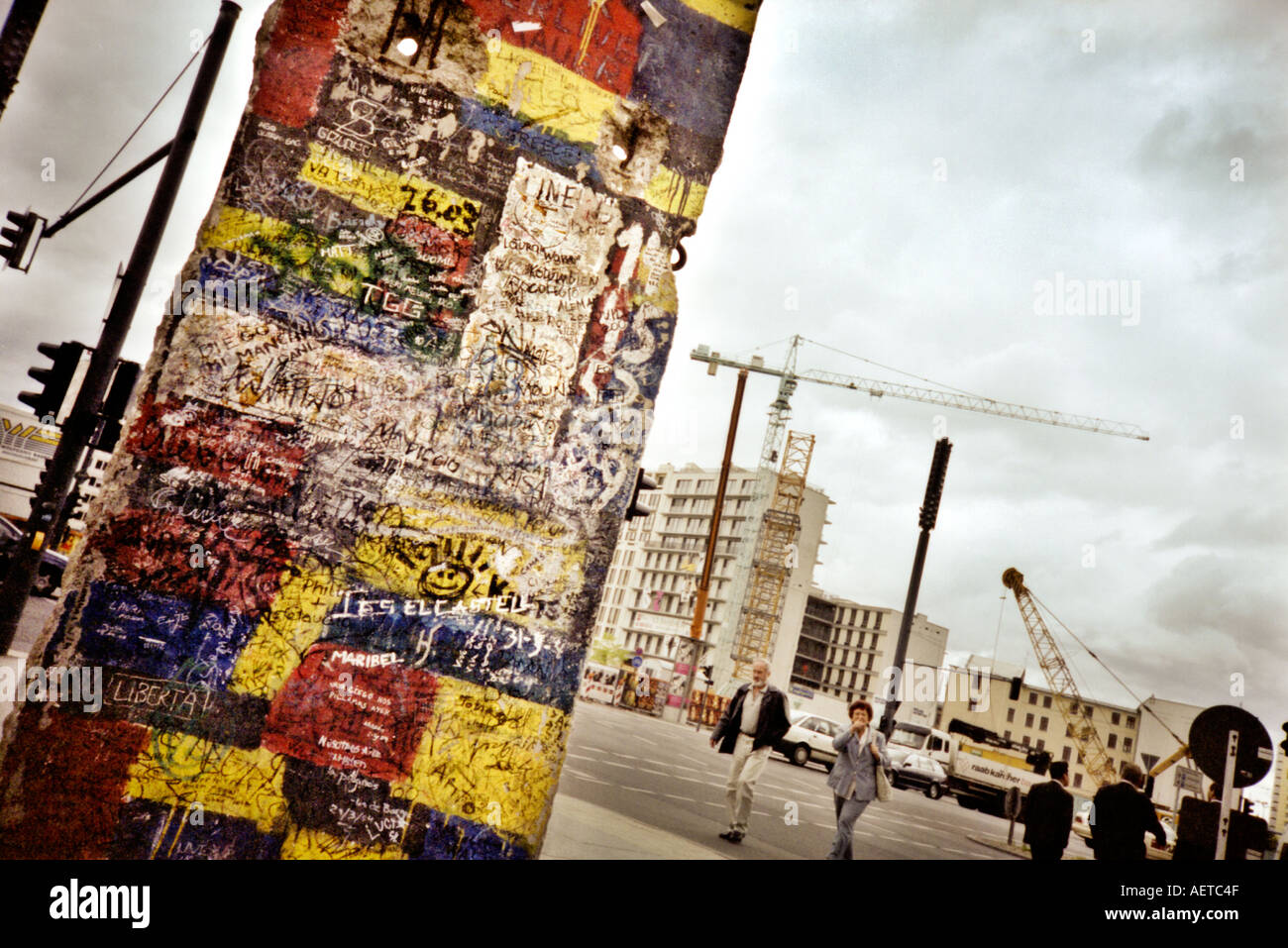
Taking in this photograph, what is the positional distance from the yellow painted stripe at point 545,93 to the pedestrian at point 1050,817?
763 cm

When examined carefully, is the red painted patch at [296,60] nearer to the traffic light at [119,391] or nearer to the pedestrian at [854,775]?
the traffic light at [119,391]

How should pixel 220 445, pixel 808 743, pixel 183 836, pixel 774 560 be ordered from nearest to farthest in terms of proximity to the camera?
pixel 183 836
pixel 220 445
pixel 808 743
pixel 774 560

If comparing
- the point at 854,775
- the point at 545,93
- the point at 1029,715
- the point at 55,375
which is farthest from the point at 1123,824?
the point at 1029,715

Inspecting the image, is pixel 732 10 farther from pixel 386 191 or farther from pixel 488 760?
pixel 488 760

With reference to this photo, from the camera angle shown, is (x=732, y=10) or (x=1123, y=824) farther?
(x=1123, y=824)

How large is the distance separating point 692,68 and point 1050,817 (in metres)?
7.99

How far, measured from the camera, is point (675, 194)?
416 centimetres

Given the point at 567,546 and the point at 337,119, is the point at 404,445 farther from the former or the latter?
the point at 337,119

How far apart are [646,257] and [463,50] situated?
1.32 m

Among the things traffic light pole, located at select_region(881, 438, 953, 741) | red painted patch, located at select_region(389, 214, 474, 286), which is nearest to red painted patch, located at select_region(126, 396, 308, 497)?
red painted patch, located at select_region(389, 214, 474, 286)

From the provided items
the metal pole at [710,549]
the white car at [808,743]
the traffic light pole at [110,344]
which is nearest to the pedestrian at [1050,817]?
the traffic light pole at [110,344]

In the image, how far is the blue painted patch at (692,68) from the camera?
412 cm

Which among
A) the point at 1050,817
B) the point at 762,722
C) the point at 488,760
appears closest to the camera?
the point at 488,760
